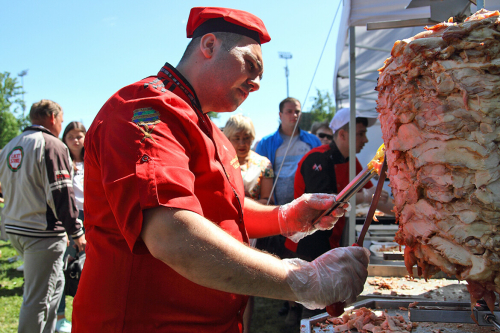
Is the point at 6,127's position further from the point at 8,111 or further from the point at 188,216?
the point at 188,216

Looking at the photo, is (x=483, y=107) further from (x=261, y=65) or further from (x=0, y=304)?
(x=0, y=304)

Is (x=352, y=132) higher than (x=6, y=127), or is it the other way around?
(x=352, y=132)

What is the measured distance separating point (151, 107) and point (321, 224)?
121cm

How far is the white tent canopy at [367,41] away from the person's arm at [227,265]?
173cm

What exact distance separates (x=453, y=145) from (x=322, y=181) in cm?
201

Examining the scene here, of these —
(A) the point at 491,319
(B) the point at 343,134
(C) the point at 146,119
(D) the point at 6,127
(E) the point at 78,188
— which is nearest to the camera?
(C) the point at 146,119

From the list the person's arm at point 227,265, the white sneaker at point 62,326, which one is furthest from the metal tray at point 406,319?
the white sneaker at point 62,326

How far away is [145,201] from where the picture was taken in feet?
3.07

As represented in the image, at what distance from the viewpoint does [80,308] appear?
1222 millimetres

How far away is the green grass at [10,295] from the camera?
3.96m

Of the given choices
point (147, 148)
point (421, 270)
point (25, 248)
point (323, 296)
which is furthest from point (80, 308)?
point (25, 248)

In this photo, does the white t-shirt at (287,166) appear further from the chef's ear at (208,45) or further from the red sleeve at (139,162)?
the red sleeve at (139,162)

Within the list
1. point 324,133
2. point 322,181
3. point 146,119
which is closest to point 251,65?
point 146,119

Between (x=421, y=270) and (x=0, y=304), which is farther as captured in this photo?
(x=0, y=304)
